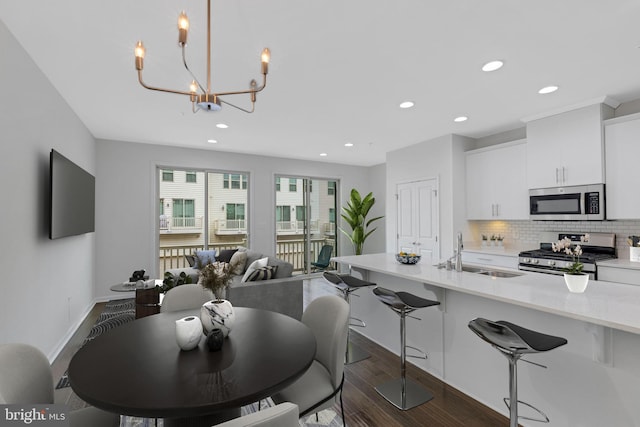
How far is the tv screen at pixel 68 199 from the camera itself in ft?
9.08

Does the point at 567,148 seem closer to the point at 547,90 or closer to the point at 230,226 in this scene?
the point at 547,90

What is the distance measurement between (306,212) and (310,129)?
108 inches

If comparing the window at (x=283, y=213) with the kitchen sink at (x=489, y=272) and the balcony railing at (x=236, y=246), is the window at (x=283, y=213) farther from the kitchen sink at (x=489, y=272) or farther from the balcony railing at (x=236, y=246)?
the kitchen sink at (x=489, y=272)

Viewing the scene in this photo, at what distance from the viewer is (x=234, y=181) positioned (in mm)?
6105

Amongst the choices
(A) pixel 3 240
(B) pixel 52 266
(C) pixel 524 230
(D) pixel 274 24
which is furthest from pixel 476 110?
(B) pixel 52 266

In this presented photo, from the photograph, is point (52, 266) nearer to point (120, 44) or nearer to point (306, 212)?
point (120, 44)

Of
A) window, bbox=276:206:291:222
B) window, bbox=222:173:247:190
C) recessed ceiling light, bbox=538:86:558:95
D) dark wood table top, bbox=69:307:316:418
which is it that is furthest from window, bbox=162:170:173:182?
recessed ceiling light, bbox=538:86:558:95

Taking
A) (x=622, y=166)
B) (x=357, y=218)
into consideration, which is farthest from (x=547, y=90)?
(x=357, y=218)

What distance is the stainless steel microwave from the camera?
3408 millimetres

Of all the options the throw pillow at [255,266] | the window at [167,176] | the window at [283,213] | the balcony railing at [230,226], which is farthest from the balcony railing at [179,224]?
the throw pillow at [255,266]

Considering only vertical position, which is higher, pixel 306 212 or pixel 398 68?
pixel 398 68

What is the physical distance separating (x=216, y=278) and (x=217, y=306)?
0.14 meters

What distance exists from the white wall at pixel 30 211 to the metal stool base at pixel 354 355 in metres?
2.65

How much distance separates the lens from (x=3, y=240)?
2.07 meters
